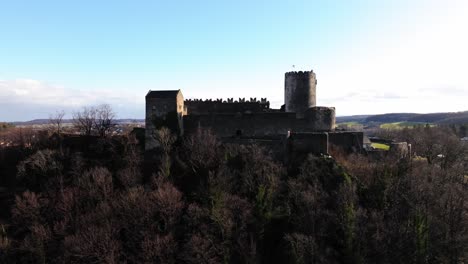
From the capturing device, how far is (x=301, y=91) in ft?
131

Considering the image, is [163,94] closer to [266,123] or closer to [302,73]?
[266,123]

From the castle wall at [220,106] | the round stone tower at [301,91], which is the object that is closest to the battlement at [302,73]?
the round stone tower at [301,91]

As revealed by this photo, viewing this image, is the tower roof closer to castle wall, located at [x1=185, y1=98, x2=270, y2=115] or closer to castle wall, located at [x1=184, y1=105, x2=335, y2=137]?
castle wall, located at [x1=184, y1=105, x2=335, y2=137]

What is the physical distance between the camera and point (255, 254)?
26938mm

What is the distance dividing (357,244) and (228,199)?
395 inches

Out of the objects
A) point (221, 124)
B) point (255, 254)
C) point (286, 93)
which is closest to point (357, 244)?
point (255, 254)

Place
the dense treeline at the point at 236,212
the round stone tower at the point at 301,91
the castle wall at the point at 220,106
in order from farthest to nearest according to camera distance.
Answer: the castle wall at the point at 220,106, the round stone tower at the point at 301,91, the dense treeline at the point at 236,212

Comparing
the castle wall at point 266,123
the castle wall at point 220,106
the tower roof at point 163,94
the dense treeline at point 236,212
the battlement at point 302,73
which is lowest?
the dense treeline at point 236,212

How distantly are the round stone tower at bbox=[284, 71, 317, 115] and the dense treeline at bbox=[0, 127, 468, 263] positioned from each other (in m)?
8.73

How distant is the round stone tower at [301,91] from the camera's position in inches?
1575

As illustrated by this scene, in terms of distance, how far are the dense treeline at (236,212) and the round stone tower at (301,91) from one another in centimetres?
873

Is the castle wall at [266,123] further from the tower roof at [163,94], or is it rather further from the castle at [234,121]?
the tower roof at [163,94]

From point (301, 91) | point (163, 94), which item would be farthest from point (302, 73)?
point (163, 94)

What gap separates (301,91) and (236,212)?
16.6 metres
